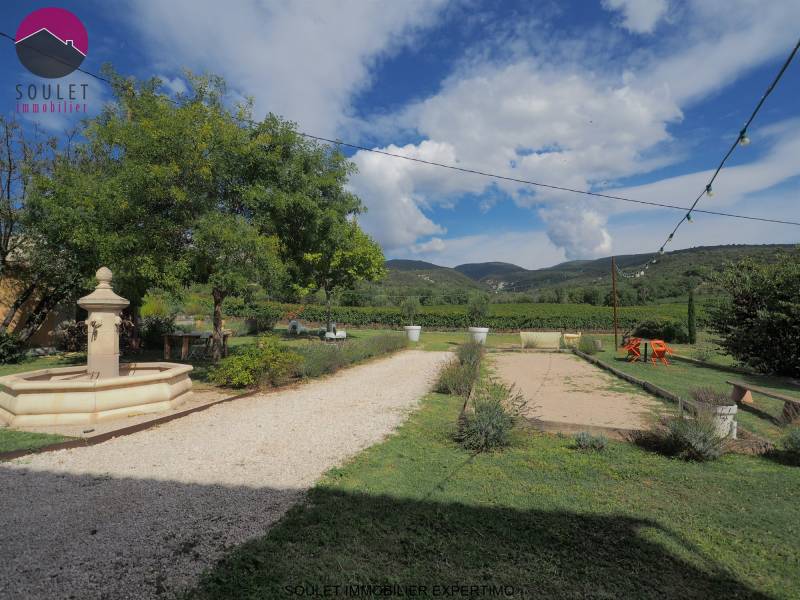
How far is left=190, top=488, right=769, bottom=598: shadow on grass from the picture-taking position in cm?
259

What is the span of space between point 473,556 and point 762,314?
43.8 feet

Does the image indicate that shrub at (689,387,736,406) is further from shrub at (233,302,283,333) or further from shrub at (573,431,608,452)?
shrub at (233,302,283,333)

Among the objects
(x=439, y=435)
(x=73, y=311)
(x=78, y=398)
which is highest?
(x=73, y=311)

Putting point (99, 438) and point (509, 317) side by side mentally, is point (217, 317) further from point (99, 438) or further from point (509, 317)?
point (509, 317)

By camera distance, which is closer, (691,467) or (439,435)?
(691,467)

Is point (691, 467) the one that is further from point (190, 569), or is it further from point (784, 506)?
point (190, 569)

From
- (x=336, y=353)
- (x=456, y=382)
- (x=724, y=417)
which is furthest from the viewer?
(x=336, y=353)

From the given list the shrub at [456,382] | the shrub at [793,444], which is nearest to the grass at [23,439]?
the shrub at [456,382]

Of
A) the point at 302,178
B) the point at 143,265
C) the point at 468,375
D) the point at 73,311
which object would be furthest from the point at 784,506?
the point at 73,311

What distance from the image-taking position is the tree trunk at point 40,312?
→ 14.9 m

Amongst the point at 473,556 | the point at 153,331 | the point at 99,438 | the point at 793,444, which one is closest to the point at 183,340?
the point at 153,331

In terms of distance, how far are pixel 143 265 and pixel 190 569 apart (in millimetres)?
7598

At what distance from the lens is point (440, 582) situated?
103 inches

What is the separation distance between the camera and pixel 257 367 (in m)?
9.34
